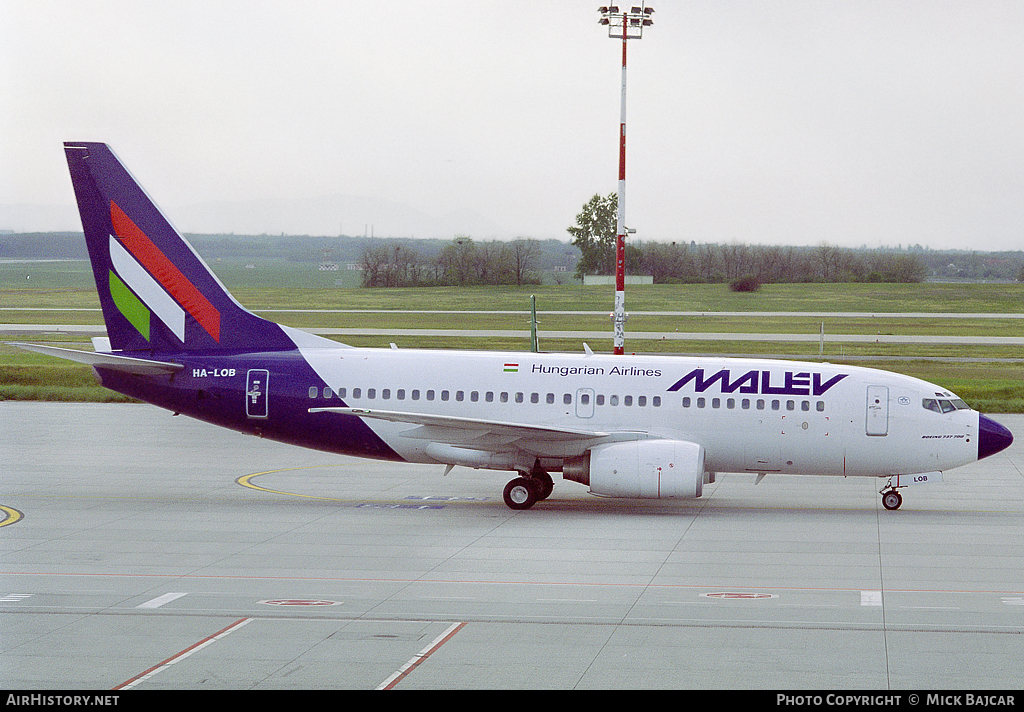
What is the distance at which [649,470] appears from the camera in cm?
2519

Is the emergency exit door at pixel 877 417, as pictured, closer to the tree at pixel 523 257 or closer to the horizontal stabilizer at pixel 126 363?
the horizontal stabilizer at pixel 126 363

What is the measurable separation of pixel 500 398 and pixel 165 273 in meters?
8.82

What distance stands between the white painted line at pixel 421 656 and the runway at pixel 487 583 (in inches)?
1.6

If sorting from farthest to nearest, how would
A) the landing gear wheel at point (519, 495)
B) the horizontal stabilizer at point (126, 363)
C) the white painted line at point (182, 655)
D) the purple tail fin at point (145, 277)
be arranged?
the purple tail fin at point (145, 277), the horizontal stabilizer at point (126, 363), the landing gear wheel at point (519, 495), the white painted line at point (182, 655)

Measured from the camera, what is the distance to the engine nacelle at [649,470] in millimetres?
25125

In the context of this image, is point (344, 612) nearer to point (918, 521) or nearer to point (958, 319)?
point (918, 521)

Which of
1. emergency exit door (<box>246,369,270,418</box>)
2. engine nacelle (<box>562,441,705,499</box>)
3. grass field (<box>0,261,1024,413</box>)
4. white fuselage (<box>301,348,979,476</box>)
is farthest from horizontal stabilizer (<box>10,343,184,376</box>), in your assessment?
grass field (<box>0,261,1024,413</box>)

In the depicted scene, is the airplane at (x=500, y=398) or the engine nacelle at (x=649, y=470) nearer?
the engine nacelle at (x=649, y=470)

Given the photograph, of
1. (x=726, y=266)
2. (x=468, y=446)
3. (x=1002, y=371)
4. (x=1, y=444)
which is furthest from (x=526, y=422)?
(x=726, y=266)

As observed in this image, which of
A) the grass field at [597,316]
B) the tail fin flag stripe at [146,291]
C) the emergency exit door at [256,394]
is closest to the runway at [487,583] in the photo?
the emergency exit door at [256,394]

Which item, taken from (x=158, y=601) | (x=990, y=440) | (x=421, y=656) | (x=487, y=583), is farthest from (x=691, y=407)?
(x=158, y=601)

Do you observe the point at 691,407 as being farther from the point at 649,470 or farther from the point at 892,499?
the point at 892,499

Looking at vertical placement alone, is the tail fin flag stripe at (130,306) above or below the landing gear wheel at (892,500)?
above

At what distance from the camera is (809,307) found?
82.9m
